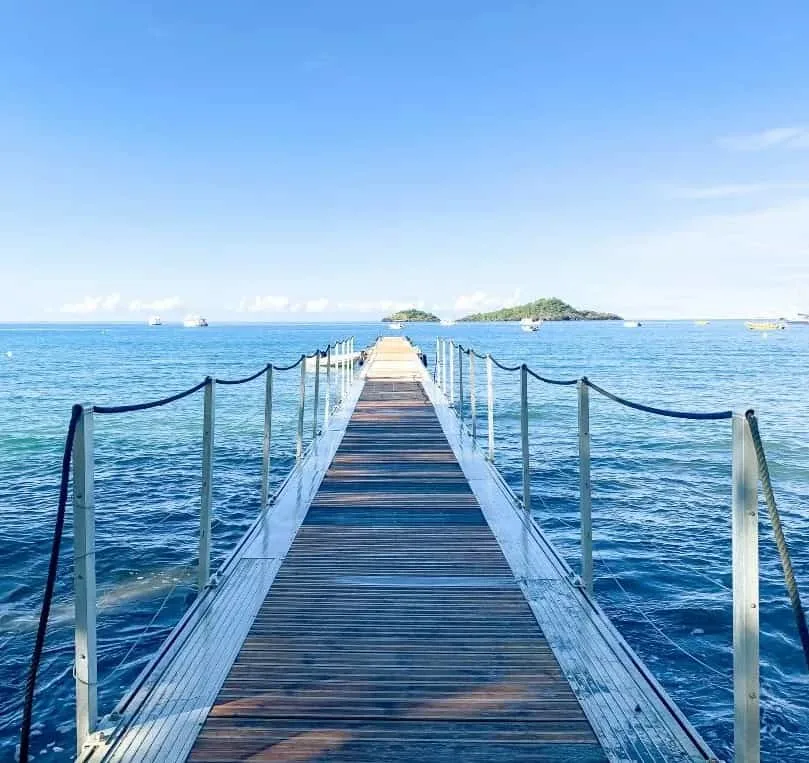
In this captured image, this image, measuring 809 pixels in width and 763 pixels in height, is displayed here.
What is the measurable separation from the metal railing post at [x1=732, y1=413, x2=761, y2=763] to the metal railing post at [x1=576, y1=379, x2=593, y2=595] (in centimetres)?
165

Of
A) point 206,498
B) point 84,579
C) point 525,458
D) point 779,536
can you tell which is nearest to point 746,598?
point 779,536

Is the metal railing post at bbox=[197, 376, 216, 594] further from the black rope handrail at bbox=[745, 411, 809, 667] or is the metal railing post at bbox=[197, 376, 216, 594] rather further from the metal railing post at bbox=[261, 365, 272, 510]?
the black rope handrail at bbox=[745, 411, 809, 667]

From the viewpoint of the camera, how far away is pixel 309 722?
2.67 m

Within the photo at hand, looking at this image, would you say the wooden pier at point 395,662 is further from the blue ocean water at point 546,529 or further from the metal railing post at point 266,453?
the blue ocean water at point 546,529

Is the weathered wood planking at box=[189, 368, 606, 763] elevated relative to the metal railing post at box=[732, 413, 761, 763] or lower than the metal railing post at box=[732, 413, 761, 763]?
lower

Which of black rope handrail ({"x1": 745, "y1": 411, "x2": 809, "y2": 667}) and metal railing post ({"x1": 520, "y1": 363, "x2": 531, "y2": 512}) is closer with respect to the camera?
black rope handrail ({"x1": 745, "y1": 411, "x2": 809, "y2": 667})

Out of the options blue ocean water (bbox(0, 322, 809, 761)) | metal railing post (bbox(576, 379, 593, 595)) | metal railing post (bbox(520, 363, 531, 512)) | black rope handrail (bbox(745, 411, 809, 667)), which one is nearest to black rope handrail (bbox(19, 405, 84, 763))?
blue ocean water (bbox(0, 322, 809, 761))

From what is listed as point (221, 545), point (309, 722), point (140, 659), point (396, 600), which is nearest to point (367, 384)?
point (221, 545)

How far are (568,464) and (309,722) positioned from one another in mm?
11248

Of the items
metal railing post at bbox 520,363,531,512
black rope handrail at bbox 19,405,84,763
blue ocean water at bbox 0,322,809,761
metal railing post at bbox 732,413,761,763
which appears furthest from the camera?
metal railing post at bbox 520,363,531,512

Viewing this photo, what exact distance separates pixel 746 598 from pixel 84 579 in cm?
263

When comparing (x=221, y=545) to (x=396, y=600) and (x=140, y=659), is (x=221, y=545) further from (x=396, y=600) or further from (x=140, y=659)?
(x=396, y=600)

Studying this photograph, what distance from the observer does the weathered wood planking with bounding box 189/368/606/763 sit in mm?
2545

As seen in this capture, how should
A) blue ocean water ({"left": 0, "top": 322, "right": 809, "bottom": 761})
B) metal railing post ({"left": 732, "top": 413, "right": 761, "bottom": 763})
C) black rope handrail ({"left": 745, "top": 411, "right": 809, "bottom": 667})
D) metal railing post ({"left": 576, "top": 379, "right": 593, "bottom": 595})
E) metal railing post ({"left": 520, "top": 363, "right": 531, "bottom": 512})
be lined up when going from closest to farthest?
black rope handrail ({"left": 745, "top": 411, "right": 809, "bottom": 667})
metal railing post ({"left": 732, "top": 413, "right": 761, "bottom": 763})
metal railing post ({"left": 576, "top": 379, "right": 593, "bottom": 595})
blue ocean water ({"left": 0, "top": 322, "right": 809, "bottom": 761})
metal railing post ({"left": 520, "top": 363, "right": 531, "bottom": 512})
